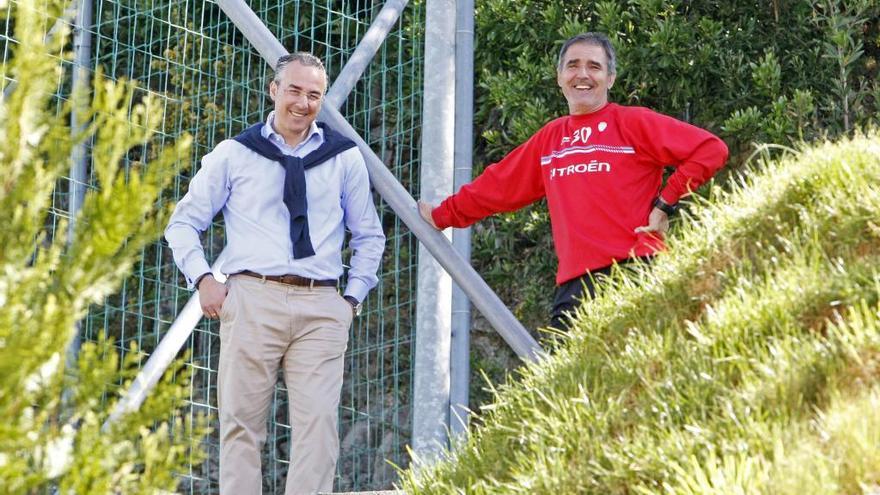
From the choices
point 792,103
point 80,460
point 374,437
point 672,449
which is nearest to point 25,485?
point 80,460

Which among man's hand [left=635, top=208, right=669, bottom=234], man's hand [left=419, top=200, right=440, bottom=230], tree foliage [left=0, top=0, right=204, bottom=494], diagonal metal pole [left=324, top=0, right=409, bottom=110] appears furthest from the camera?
diagonal metal pole [left=324, top=0, right=409, bottom=110]

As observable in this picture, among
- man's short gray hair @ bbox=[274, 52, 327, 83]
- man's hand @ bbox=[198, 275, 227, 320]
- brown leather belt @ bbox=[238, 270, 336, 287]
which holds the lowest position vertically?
man's hand @ bbox=[198, 275, 227, 320]

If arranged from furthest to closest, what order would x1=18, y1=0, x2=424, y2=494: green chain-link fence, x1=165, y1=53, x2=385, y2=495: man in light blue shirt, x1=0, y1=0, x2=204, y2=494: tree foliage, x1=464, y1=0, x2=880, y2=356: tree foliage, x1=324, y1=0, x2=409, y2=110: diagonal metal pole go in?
x1=18, y1=0, x2=424, y2=494: green chain-link fence → x1=464, y1=0, x2=880, y2=356: tree foliage → x1=324, y1=0, x2=409, y2=110: diagonal metal pole → x1=165, y1=53, x2=385, y2=495: man in light blue shirt → x1=0, y1=0, x2=204, y2=494: tree foliage

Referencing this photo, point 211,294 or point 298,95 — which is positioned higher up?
point 298,95

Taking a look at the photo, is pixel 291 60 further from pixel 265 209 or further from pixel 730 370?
pixel 730 370

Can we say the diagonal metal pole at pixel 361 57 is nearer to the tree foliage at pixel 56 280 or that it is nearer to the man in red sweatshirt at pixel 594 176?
the man in red sweatshirt at pixel 594 176

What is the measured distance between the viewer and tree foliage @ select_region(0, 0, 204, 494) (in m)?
1.90

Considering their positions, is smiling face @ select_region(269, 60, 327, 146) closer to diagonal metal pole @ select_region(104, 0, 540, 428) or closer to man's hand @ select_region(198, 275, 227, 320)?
diagonal metal pole @ select_region(104, 0, 540, 428)

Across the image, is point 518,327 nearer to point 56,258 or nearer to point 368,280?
point 368,280

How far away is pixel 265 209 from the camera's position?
4277 millimetres

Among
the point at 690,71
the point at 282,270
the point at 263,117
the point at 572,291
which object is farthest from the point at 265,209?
the point at 263,117

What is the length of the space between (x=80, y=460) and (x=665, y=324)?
62.5 inches

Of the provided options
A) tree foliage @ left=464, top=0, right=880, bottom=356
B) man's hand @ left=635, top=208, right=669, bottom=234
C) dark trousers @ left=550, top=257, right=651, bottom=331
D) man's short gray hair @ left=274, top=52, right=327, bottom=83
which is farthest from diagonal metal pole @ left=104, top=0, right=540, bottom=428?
tree foliage @ left=464, top=0, right=880, bottom=356

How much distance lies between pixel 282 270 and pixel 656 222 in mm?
1113
